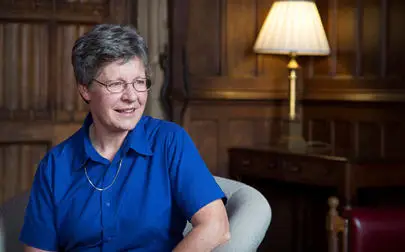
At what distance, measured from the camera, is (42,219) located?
2.03m

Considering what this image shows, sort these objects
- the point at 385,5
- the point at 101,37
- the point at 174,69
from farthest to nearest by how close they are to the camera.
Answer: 1. the point at 174,69
2. the point at 385,5
3. the point at 101,37

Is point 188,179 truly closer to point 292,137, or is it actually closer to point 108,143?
point 108,143

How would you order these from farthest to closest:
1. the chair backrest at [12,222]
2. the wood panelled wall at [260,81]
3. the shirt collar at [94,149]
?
the wood panelled wall at [260,81], the chair backrest at [12,222], the shirt collar at [94,149]

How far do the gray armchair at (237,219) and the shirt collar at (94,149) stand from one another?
275 millimetres

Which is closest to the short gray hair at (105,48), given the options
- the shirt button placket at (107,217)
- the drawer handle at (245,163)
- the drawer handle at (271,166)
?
the shirt button placket at (107,217)

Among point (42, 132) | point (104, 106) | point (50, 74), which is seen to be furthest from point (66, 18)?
point (104, 106)

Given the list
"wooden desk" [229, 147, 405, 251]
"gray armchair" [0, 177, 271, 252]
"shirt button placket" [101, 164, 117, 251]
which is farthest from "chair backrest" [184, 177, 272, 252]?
"wooden desk" [229, 147, 405, 251]

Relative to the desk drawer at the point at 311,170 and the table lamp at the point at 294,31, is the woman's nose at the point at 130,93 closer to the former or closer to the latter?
the desk drawer at the point at 311,170

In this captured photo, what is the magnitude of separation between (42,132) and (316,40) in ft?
4.67

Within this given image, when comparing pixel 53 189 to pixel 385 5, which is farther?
pixel 385 5

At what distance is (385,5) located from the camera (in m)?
3.74

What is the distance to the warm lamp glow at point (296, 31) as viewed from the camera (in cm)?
391

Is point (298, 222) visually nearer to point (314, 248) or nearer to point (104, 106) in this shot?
point (314, 248)

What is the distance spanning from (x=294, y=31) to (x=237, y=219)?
2.11 m
